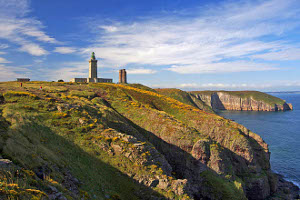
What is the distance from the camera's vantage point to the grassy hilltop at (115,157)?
38.3 ft

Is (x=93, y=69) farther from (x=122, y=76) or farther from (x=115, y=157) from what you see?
(x=115, y=157)

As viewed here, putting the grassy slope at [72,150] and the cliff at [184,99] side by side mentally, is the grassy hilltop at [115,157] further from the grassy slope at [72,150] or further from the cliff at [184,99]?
the cliff at [184,99]

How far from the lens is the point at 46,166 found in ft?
41.0

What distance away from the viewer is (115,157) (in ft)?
67.9

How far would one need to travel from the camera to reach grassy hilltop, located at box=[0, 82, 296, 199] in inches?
460

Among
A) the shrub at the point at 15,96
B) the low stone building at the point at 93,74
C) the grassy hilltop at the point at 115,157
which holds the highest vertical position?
the low stone building at the point at 93,74

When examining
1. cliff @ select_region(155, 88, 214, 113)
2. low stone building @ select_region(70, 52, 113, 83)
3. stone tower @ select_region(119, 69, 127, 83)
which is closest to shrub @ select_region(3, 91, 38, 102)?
low stone building @ select_region(70, 52, 113, 83)

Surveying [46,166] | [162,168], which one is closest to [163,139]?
[162,168]

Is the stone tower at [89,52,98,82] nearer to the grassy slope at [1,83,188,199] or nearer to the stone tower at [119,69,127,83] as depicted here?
the stone tower at [119,69,127,83]

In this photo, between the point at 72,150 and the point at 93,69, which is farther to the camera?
the point at 93,69

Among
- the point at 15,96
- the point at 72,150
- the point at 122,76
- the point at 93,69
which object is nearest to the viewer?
the point at 72,150

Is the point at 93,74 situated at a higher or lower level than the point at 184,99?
higher

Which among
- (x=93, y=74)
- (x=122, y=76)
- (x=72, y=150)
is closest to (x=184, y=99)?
(x=122, y=76)

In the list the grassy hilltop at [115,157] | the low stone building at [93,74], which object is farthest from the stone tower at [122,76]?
the grassy hilltop at [115,157]
